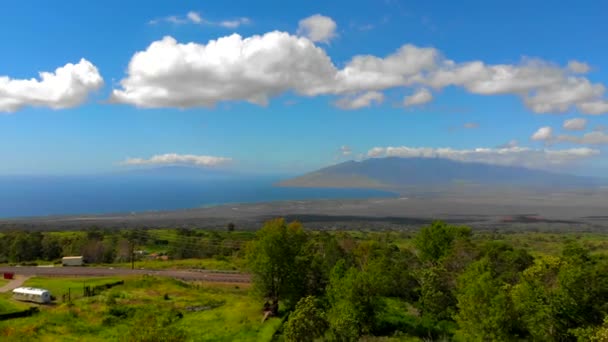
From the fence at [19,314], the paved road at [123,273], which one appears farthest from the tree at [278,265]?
the fence at [19,314]

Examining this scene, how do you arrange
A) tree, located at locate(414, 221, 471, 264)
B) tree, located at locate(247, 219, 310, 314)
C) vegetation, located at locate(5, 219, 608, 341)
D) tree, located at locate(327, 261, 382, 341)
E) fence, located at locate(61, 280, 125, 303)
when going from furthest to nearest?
tree, located at locate(414, 221, 471, 264), fence, located at locate(61, 280, 125, 303), tree, located at locate(247, 219, 310, 314), tree, located at locate(327, 261, 382, 341), vegetation, located at locate(5, 219, 608, 341)

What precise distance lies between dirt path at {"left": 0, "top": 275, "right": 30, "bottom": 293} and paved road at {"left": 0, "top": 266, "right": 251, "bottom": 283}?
3.99 meters

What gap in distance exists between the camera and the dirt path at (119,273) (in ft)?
232

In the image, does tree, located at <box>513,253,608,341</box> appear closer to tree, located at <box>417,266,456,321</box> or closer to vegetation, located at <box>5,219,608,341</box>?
vegetation, located at <box>5,219,608,341</box>

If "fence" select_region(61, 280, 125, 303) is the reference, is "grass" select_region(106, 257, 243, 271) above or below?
below

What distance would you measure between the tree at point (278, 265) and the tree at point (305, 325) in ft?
47.7

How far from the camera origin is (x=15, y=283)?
6066cm

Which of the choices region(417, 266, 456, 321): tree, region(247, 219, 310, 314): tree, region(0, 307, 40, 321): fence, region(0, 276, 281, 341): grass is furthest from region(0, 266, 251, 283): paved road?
region(417, 266, 456, 321): tree

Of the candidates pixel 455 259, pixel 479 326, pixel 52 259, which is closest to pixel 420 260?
pixel 455 259

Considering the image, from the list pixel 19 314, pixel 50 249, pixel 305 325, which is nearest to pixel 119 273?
pixel 19 314

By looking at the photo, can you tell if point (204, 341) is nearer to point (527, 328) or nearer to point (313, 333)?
point (313, 333)

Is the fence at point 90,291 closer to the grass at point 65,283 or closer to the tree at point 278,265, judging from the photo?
the grass at point 65,283

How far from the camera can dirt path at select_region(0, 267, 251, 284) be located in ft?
232

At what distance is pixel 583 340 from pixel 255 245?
112ft
